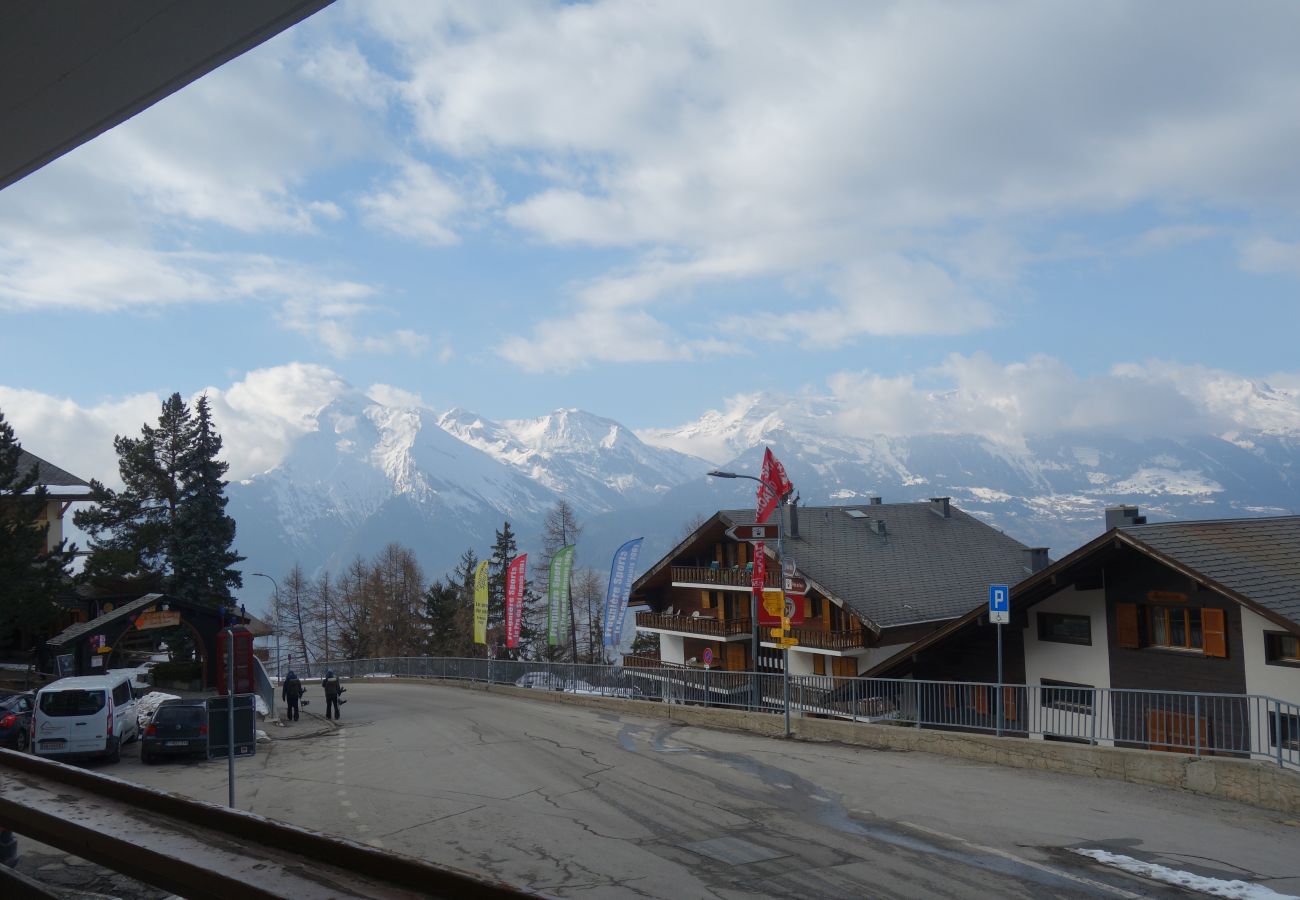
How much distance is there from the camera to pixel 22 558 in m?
34.6

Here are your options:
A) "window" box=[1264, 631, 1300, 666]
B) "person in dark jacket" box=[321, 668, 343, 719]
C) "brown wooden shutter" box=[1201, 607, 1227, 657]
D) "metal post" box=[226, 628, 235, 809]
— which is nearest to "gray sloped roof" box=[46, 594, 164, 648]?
"person in dark jacket" box=[321, 668, 343, 719]

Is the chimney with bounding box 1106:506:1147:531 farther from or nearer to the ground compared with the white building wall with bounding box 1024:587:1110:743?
farther from the ground

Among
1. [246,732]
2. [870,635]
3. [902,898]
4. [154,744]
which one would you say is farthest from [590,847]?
[870,635]

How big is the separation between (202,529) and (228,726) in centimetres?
4389

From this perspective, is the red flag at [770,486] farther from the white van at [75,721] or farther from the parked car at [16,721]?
the parked car at [16,721]

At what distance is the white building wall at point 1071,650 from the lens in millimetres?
24359

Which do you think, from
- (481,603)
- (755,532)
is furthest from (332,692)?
(755,532)

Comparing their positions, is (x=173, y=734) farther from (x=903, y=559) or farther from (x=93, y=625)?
(x=903, y=559)

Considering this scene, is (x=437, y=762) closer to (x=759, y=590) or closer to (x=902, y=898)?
(x=759, y=590)

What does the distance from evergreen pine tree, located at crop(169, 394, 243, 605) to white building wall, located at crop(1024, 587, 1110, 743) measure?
42.4 meters

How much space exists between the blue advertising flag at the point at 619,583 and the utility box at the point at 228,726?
96.4 ft

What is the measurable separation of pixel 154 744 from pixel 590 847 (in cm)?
1415

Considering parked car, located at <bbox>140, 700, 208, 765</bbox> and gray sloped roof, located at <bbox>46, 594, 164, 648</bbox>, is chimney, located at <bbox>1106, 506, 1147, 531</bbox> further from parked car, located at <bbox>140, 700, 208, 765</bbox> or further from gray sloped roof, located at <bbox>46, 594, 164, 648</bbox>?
gray sloped roof, located at <bbox>46, 594, 164, 648</bbox>

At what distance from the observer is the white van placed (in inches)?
798
